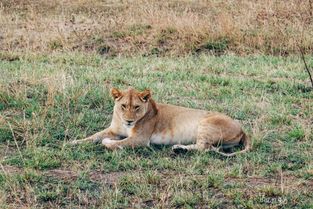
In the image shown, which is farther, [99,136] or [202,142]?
[99,136]

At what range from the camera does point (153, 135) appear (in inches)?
238

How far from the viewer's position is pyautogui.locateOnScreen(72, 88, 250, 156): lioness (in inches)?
230

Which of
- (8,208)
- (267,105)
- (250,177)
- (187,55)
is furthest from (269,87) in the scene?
(8,208)

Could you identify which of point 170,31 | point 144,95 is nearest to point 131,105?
point 144,95

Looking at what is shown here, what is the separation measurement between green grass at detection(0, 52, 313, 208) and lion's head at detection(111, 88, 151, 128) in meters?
0.30

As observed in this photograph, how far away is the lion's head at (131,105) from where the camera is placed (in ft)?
19.2

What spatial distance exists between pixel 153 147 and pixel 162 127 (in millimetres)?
220

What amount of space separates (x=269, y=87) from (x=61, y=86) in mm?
2822

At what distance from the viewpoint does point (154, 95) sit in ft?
25.5

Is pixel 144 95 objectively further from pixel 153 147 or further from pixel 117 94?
pixel 153 147

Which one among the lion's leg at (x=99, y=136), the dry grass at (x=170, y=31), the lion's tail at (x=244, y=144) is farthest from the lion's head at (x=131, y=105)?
the dry grass at (x=170, y=31)

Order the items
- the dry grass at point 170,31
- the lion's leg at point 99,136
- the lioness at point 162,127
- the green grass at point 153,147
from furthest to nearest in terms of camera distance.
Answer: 1. the dry grass at point 170,31
2. the lion's leg at point 99,136
3. the lioness at point 162,127
4. the green grass at point 153,147

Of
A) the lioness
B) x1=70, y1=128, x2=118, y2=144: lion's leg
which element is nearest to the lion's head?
the lioness

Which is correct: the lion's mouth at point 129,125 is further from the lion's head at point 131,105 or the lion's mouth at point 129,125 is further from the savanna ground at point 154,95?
the savanna ground at point 154,95
